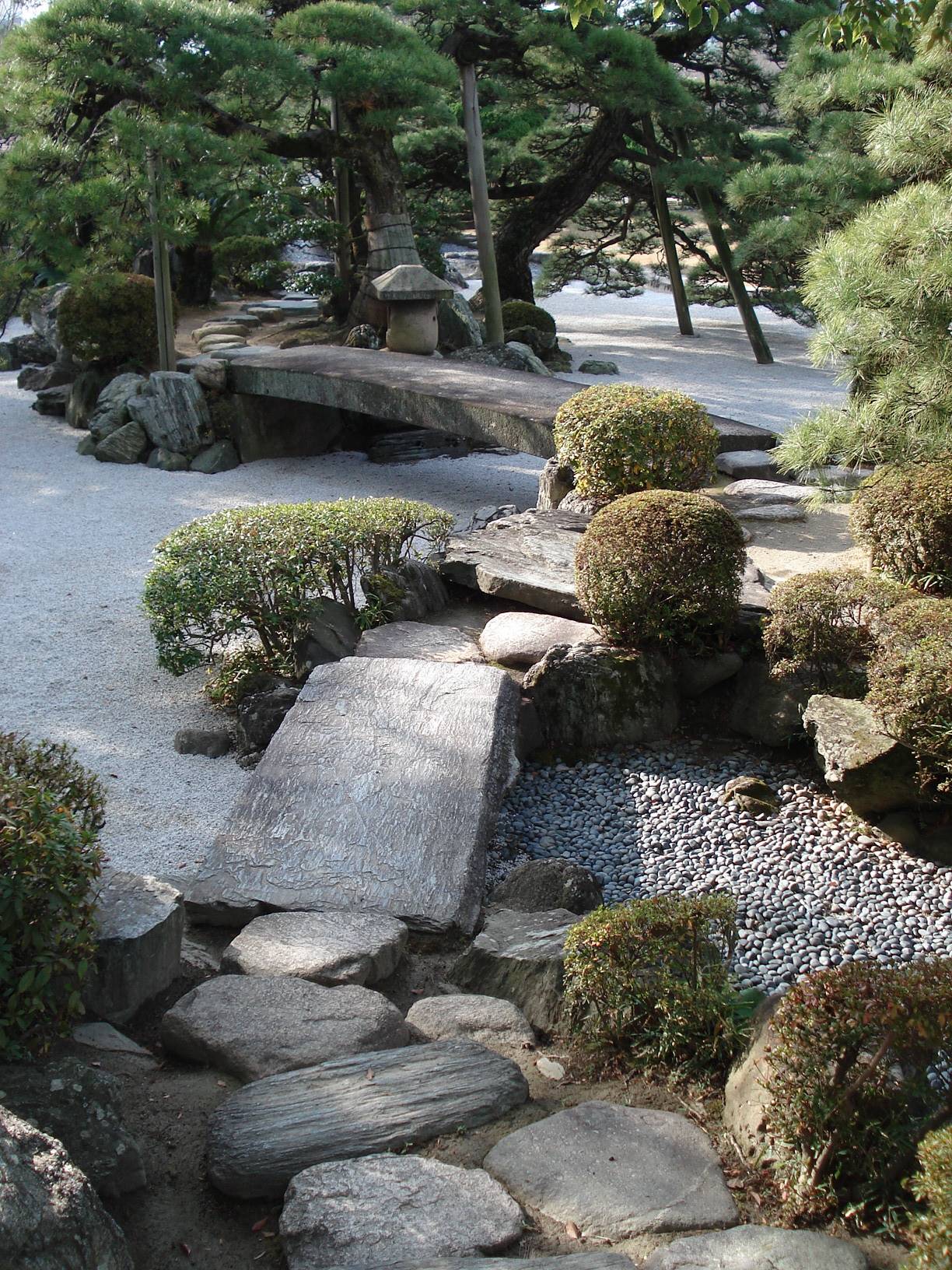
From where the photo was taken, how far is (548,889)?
3748 mm

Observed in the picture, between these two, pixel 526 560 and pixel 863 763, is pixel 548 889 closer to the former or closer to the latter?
pixel 863 763

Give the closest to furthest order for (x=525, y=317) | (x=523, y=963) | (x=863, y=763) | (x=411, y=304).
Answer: (x=523, y=963) < (x=863, y=763) < (x=411, y=304) < (x=525, y=317)

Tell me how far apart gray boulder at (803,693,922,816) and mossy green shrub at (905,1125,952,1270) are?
221cm

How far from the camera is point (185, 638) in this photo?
5.43 m

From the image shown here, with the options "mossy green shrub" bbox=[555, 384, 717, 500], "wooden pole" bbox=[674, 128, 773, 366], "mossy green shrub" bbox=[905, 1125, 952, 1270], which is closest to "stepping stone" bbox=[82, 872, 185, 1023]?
"mossy green shrub" bbox=[905, 1125, 952, 1270]

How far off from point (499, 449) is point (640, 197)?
7070 mm

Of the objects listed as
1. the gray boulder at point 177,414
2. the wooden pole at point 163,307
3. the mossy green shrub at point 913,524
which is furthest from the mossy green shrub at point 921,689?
the wooden pole at point 163,307

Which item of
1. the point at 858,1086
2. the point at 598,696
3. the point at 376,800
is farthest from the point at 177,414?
the point at 858,1086

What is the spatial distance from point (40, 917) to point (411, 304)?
977 centimetres

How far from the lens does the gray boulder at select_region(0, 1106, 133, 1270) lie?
1.78 meters

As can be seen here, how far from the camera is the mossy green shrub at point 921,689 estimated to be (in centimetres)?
374

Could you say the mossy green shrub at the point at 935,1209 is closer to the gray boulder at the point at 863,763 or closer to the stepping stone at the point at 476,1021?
the stepping stone at the point at 476,1021

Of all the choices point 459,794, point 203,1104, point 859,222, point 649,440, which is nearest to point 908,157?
point 859,222

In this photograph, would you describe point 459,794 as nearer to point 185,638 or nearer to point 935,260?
point 185,638
